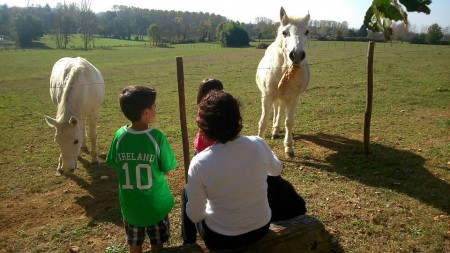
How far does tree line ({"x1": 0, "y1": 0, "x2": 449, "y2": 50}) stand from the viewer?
55.7 m

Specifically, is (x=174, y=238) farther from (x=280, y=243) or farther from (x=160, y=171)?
(x=280, y=243)

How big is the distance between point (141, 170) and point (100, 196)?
288cm

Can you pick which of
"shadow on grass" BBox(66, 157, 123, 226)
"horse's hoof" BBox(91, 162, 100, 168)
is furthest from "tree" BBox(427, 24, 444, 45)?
"shadow on grass" BBox(66, 157, 123, 226)

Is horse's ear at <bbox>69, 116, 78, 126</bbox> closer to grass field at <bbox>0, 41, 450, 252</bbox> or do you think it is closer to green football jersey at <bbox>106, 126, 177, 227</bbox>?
grass field at <bbox>0, 41, 450, 252</bbox>

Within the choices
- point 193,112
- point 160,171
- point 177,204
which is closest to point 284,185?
point 160,171

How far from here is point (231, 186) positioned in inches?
90.2

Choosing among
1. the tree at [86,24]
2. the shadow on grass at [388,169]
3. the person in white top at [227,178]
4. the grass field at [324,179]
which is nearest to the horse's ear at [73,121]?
the grass field at [324,179]

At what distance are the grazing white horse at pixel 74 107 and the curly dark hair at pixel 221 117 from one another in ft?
11.4

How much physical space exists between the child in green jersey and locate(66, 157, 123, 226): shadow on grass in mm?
1683

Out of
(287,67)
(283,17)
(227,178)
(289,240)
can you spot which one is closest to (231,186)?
(227,178)

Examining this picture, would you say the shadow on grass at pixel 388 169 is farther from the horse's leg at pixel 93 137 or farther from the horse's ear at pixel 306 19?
the horse's leg at pixel 93 137

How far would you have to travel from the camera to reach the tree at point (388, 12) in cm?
222

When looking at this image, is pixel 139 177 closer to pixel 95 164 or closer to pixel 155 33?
pixel 95 164

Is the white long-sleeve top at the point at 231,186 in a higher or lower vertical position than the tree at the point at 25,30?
lower
